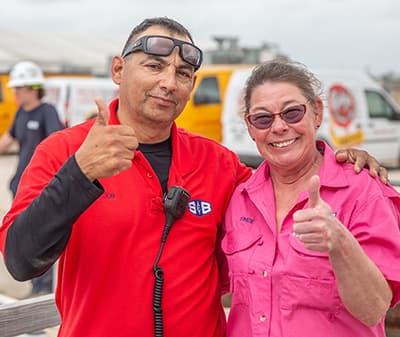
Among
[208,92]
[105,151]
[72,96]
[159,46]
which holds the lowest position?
[72,96]

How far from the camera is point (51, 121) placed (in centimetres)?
603

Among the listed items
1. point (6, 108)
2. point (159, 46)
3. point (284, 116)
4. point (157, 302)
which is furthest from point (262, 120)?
point (6, 108)

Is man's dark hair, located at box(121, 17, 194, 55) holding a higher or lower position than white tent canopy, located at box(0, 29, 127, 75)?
higher

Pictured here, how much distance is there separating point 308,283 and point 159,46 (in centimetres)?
101

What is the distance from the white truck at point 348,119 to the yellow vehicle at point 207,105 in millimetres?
527

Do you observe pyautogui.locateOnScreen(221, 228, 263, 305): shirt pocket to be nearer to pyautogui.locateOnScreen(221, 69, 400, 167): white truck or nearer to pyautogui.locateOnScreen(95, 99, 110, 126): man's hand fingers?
pyautogui.locateOnScreen(95, 99, 110, 126): man's hand fingers

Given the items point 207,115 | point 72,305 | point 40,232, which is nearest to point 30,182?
point 40,232

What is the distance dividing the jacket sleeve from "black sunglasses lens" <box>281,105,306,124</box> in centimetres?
75

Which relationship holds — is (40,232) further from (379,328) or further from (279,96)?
(379,328)

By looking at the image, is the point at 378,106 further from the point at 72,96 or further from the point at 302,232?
the point at 302,232

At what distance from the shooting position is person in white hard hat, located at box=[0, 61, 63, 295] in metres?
5.93

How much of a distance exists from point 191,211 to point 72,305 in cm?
54

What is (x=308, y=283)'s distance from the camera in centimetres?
206

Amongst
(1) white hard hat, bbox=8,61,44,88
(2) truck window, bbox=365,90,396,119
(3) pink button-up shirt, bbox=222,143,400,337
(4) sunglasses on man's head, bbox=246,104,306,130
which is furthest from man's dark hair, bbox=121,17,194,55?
(2) truck window, bbox=365,90,396,119
